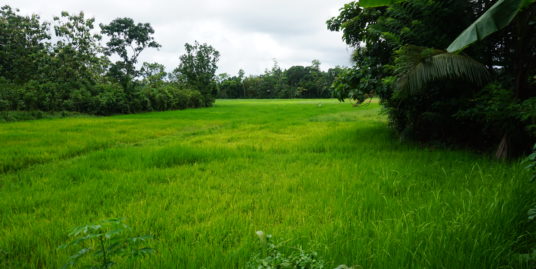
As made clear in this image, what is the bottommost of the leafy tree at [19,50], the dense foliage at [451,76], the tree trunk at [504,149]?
the tree trunk at [504,149]

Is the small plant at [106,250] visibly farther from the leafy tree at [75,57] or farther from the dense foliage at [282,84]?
the dense foliage at [282,84]

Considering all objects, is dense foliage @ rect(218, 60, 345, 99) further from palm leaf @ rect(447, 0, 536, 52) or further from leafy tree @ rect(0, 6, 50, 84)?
palm leaf @ rect(447, 0, 536, 52)

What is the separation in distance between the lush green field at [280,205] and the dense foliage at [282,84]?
66.4 meters

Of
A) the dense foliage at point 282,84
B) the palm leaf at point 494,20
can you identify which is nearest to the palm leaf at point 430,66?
the palm leaf at point 494,20

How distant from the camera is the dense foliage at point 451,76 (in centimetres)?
375

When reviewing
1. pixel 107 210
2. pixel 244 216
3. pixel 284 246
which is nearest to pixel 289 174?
pixel 244 216

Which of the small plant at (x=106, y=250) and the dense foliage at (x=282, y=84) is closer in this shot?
the small plant at (x=106, y=250)

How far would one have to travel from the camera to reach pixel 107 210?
2.85 meters

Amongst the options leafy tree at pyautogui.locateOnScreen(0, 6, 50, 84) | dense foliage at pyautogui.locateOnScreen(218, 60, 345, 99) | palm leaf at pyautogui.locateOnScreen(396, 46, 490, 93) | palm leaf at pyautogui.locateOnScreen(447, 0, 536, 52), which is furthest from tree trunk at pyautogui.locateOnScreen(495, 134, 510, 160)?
dense foliage at pyautogui.locateOnScreen(218, 60, 345, 99)

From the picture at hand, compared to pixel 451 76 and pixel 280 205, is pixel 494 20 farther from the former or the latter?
pixel 451 76

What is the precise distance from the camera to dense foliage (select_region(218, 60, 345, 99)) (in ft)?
232

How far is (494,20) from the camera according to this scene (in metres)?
1.48

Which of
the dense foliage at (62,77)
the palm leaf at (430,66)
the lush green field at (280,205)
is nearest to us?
the lush green field at (280,205)

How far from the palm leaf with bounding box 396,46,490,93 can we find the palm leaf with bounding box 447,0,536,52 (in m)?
2.28
